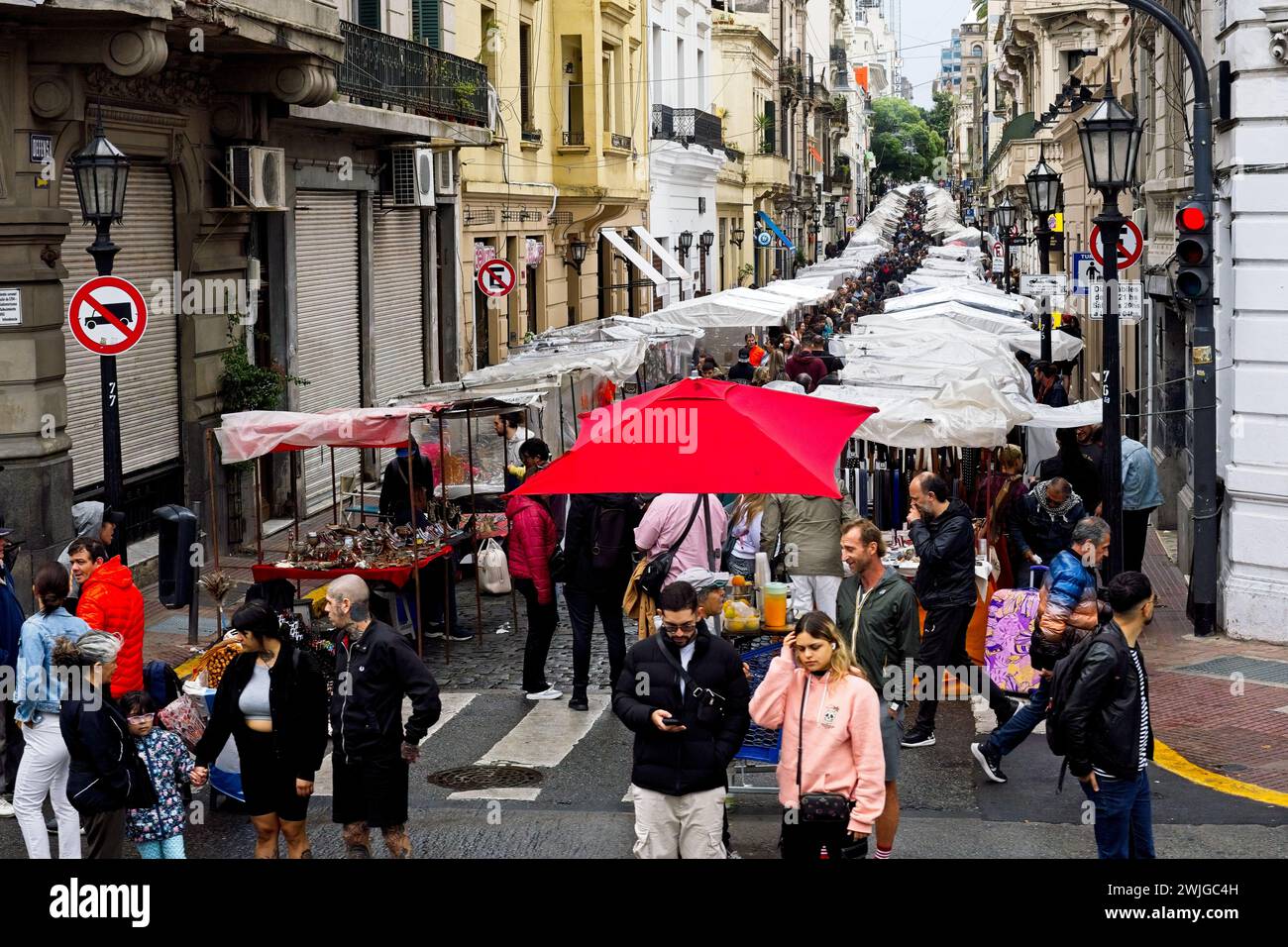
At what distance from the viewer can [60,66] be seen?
49.7 ft

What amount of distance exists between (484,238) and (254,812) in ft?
72.5

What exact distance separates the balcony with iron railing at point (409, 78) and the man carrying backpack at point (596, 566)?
33.1 ft

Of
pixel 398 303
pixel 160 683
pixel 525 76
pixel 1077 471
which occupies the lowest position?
pixel 160 683

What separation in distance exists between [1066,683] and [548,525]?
222 inches

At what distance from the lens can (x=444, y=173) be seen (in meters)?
25.5

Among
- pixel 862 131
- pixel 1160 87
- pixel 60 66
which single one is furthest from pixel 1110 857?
pixel 862 131

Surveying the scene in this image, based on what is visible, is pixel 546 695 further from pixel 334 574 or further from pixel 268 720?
pixel 268 720

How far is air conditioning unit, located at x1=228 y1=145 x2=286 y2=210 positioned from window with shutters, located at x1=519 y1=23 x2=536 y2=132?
13.1 metres

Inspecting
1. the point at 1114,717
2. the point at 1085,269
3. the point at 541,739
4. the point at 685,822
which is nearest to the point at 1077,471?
the point at 541,739

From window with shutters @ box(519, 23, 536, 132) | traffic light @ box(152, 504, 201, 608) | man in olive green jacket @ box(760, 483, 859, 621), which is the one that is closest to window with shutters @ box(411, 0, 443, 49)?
window with shutters @ box(519, 23, 536, 132)

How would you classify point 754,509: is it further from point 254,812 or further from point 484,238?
point 484,238

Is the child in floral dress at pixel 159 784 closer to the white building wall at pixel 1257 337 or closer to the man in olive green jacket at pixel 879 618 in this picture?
the man in olive green jacket at pixel 879 618

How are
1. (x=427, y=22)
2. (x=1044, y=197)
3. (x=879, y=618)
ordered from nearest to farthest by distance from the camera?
(x=879, y=618)
(x=1044, y=197)
(x=427, y=22)

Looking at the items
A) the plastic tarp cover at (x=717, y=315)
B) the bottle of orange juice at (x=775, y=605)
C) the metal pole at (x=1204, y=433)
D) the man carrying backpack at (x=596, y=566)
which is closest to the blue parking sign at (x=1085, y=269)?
the metal pole at (x=1204, y=433)
